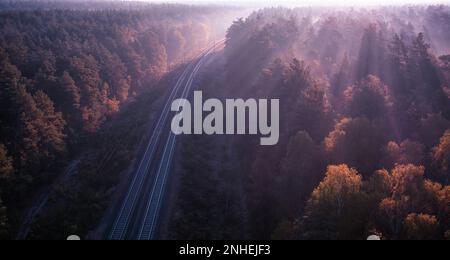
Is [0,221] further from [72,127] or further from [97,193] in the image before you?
[72,127]

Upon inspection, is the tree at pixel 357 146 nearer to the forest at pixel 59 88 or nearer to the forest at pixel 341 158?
the forest at pixel 341 158

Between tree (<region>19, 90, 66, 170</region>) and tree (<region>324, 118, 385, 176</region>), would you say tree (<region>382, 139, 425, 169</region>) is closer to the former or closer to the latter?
tree (<region>324, 118, 385, 176</region>)

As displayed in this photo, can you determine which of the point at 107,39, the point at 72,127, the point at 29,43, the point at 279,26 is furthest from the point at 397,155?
the point at 107,39

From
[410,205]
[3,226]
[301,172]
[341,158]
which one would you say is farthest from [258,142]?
[3,226]

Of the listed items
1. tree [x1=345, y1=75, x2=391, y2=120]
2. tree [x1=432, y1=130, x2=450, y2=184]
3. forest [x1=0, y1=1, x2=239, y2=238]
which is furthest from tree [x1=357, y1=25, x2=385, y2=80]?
forest [x1=0, y1=1, x2=239, y2=238]

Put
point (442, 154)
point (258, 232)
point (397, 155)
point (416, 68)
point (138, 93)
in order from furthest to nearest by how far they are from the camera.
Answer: point (138, 93) → point (416, 68) → point (258, 232) → point (397, 155) → point (442, 154)

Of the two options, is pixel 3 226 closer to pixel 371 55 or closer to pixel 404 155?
pixel 404 155
